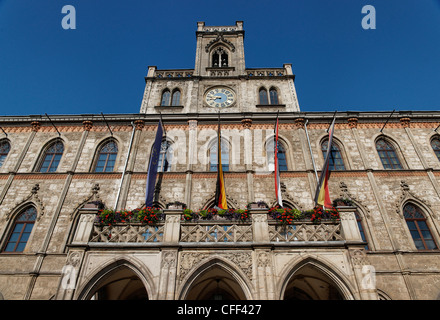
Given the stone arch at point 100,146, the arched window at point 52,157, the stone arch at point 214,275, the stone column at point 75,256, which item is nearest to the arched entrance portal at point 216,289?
the stone arch at point 214,275

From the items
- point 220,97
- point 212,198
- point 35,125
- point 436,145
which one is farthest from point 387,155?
point 35,125

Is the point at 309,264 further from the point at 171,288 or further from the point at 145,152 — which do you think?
the point at 145,152

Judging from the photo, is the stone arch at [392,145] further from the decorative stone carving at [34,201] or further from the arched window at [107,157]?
the decorative stone carving at [34,201]

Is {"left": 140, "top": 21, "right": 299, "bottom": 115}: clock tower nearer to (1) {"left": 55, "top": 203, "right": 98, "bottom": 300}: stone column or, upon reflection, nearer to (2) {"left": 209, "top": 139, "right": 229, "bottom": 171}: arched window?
(2) {"left": 209, "top": 139, "right": 229, "bottom": 171}: arched window

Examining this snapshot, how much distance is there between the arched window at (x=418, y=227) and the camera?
45.8 feet

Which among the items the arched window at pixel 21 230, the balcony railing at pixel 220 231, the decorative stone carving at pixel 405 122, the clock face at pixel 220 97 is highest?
the clock face at pixel 220 97

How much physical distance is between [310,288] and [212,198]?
6.74 meters

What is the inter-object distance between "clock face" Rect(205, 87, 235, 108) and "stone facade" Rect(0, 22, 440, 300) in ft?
1.65

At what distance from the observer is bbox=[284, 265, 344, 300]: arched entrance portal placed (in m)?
11.0

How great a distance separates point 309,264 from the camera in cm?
958

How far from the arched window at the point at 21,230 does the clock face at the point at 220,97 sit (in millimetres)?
13668

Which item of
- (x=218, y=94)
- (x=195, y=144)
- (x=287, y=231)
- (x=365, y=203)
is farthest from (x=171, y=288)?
(x=218, y=94)

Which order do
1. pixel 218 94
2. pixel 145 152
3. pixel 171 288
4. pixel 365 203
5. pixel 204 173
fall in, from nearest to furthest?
pixel 171 288
pixel 365 203
pixel 204 173
pixel 145 152
pixel 218 94

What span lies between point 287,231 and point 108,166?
12.4 meters
